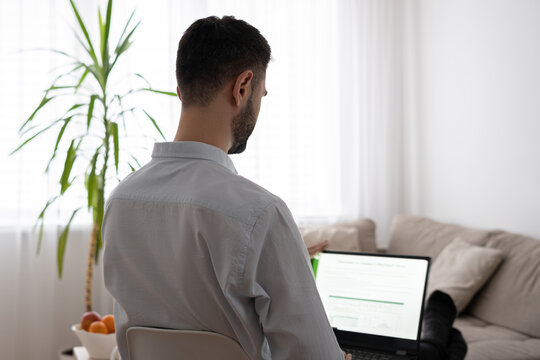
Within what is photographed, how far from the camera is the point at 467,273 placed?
278cm

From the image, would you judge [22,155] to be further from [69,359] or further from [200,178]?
[200,178]

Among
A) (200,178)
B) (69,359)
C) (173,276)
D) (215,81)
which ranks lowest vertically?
(69,359)

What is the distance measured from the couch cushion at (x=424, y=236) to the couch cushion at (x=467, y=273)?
0.19 metres

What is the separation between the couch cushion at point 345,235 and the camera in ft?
11.2

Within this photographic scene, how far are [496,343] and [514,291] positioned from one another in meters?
0.36

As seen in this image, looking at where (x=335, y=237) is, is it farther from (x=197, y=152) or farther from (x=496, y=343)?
(x=197, y=152)

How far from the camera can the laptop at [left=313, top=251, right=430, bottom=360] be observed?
1.57 meters

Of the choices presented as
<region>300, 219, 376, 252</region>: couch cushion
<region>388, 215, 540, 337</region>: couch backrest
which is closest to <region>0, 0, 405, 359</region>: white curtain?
<region>300, 219, 376, 252</region>: couch cushion

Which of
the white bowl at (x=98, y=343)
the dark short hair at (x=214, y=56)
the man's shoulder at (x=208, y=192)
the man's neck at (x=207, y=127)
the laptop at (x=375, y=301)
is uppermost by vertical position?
the dark short hair at (x=214, y=56)

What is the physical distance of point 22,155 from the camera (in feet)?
11.0

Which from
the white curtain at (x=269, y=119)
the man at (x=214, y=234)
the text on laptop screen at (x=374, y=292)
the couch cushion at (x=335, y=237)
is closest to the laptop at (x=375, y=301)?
the text on laptop screen at (x=374, y=292)

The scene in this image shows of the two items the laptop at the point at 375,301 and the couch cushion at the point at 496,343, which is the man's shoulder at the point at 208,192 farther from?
the couch cushion at the point at 496,343

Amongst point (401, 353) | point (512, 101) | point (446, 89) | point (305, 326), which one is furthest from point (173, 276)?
point (446, 89)

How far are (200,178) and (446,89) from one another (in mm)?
3130
